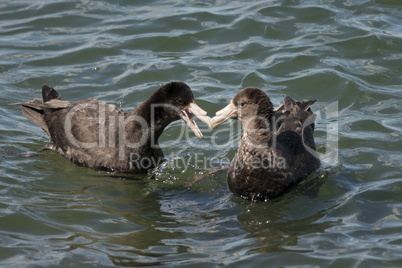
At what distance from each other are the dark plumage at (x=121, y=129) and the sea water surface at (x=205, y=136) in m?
0.21

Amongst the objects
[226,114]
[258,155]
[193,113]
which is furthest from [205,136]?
[258,155]

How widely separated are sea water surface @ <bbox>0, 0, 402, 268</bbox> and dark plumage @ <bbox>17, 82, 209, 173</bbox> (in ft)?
0.69

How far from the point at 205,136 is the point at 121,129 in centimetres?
172

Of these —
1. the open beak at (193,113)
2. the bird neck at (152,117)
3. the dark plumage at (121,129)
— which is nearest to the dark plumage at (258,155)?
the open beak at (193,113)

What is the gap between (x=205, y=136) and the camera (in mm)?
9266

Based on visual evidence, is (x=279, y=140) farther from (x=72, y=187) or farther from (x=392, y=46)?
(x=392, y=46)

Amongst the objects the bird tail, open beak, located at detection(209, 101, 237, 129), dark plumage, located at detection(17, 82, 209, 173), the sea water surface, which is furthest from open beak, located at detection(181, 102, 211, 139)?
the bird tail

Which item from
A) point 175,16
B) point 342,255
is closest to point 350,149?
point 342,255

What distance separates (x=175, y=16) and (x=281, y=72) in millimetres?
3108

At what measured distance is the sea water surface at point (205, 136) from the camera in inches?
237

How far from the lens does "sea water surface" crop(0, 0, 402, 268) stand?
602 centimetres

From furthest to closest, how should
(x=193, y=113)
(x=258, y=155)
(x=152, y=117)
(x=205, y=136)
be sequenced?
1. (x=205, y=136)
2. (x=152, y=117)
3. (x=193, y=113)
4. (x=258, y=155)

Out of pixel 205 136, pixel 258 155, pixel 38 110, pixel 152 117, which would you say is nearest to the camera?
pixel 258 155

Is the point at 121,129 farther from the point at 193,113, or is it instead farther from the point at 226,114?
the point at 226,114
